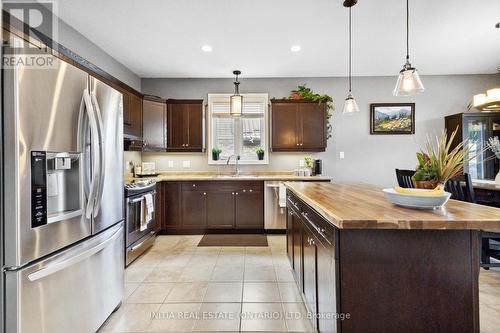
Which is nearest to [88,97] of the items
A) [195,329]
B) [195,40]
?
[195,329]

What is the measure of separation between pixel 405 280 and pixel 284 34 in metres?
2.88

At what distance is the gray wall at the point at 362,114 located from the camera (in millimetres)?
4492

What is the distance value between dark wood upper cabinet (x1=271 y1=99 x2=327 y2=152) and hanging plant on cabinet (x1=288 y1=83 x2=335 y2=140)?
90 millimetres

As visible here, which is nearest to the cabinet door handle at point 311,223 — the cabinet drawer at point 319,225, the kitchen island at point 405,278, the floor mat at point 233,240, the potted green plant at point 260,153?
the cabinet drawer at point 319,225

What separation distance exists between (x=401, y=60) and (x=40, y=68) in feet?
14.6

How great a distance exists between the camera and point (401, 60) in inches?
150

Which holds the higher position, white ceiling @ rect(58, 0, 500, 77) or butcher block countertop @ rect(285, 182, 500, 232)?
white ceiling @ rect(58, 0, 500, 77)

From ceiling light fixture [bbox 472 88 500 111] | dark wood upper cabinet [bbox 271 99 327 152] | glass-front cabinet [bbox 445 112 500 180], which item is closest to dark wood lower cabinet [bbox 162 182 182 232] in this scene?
dark wood upper cabinet [bbox 271 99 327 152]

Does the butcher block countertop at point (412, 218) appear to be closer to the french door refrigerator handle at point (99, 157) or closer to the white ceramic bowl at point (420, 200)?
the white ceramic bowl at point (420, 200)

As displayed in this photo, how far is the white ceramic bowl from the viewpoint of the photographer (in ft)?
4.02

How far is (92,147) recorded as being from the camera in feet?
5.15

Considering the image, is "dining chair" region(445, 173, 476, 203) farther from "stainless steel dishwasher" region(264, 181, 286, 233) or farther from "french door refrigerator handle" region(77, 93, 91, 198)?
"french door refrigerator handle" region(77, 93, 91, 198)

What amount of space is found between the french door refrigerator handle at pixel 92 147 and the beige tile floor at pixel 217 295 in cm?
97

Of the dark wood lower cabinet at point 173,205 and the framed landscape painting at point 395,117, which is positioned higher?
the framed landscape painting at point 395,117
